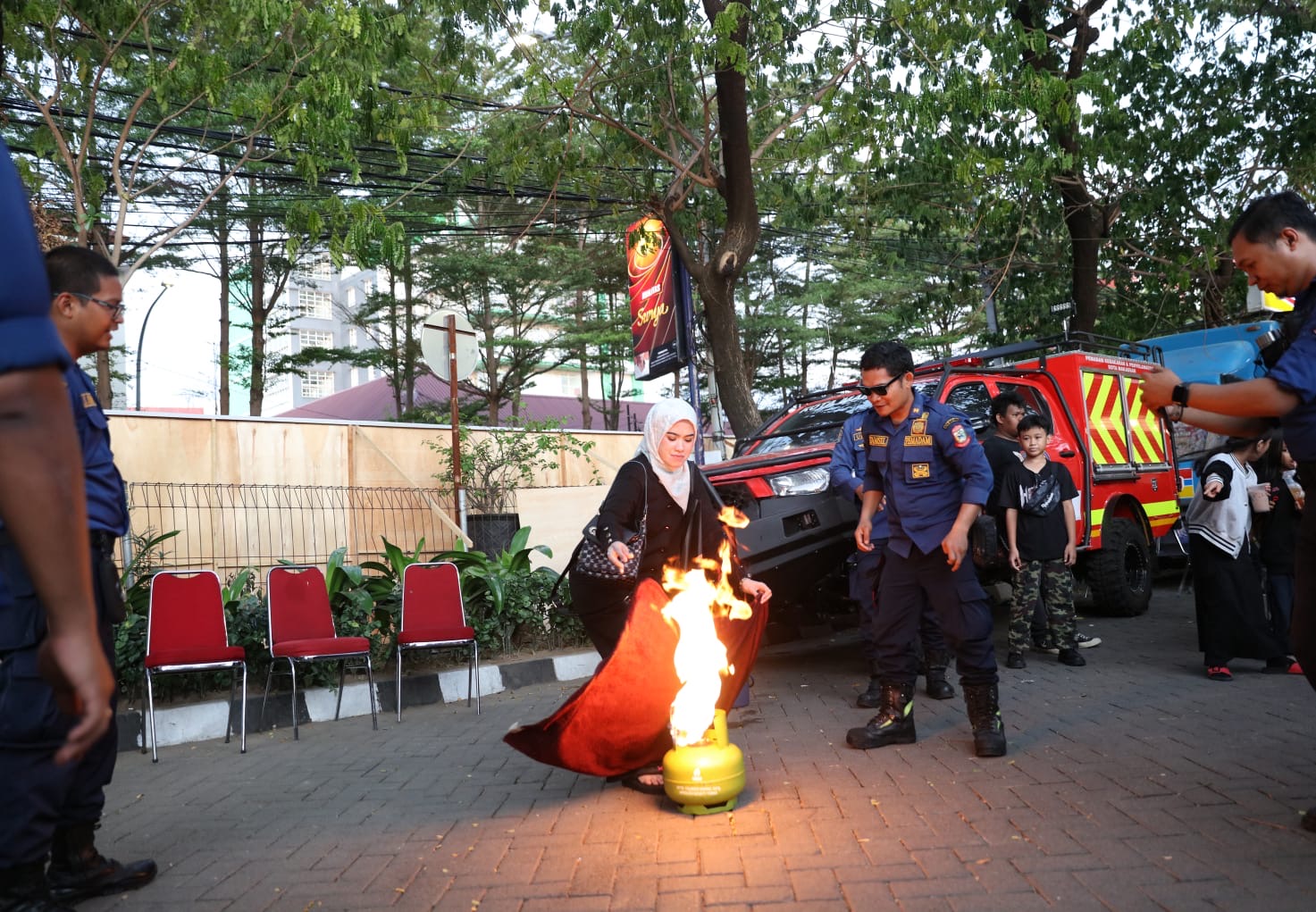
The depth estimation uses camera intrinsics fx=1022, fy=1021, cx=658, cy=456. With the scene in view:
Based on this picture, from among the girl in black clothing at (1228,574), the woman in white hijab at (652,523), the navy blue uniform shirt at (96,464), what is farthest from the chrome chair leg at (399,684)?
the girl in black clothing at (1228,574)

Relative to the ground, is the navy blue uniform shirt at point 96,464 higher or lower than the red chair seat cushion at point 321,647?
higher

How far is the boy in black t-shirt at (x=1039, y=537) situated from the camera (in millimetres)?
7344

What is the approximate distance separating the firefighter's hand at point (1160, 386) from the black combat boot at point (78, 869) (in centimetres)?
399

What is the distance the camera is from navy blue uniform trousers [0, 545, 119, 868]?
102 inches

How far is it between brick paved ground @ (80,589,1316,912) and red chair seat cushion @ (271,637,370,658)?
0.58 meters

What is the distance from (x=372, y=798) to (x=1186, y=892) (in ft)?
11.4

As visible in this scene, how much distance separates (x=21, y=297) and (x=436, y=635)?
6.00 meters

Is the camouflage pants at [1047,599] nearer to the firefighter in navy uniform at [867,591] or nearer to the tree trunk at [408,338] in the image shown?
the firefighter in navy uniform at [867,591]

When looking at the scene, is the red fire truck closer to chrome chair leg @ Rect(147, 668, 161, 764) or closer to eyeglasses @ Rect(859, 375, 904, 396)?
eyeglasses @ Rect(859, 375, 904, 396)

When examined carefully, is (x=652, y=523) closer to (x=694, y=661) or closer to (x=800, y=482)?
(x=694, y=661)

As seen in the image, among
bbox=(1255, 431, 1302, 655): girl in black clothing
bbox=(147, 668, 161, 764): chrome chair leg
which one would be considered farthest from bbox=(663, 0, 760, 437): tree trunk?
bbox=(147, 668, 161, 764): chrome chair leg

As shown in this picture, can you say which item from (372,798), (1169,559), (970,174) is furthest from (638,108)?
(1169,559)

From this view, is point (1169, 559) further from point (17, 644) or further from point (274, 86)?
point (17, 644)

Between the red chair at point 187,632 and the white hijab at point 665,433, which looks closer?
the white hijab at point 665,433
